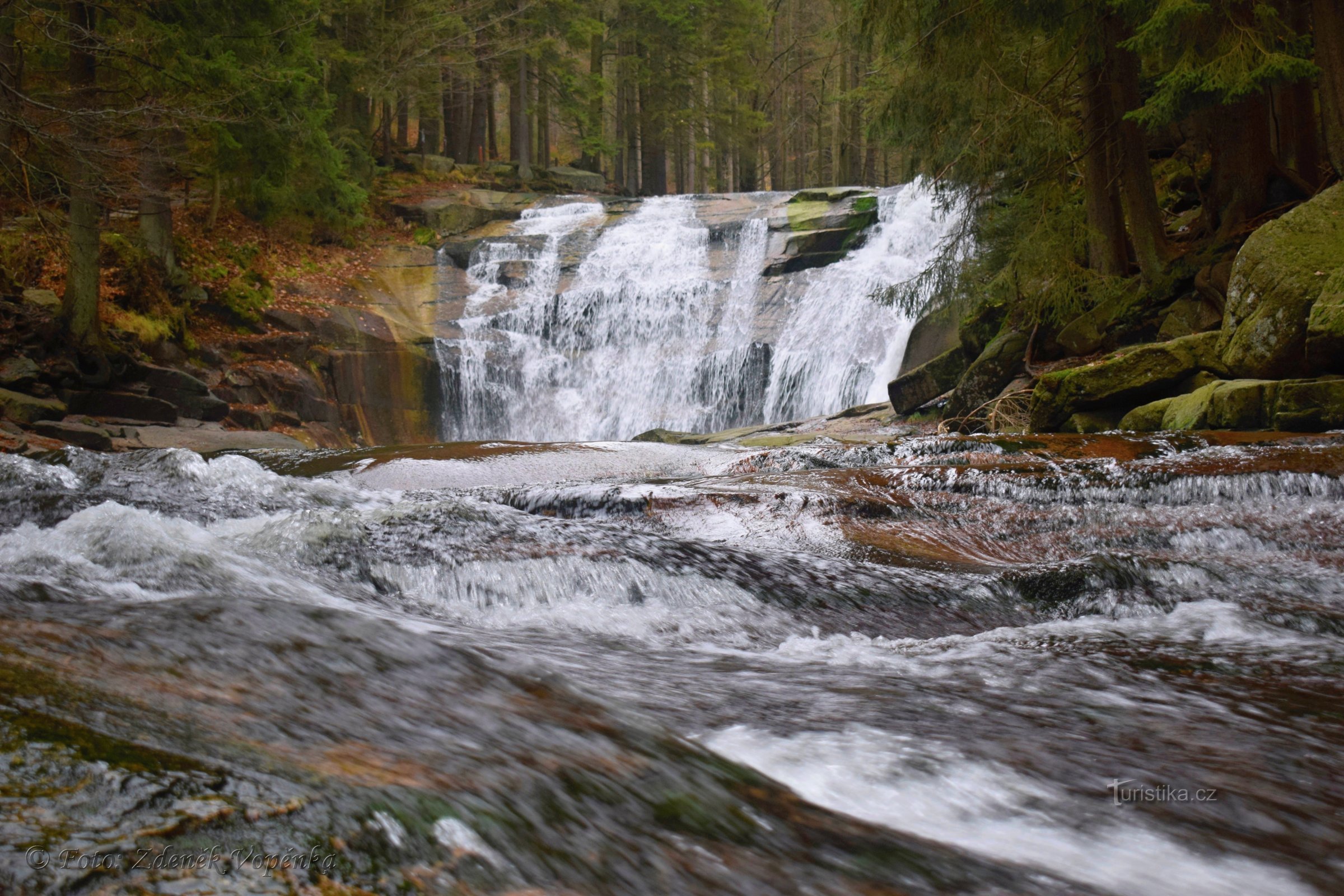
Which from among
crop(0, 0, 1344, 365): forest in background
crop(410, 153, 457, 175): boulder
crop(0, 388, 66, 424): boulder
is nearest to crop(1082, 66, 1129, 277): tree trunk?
crop(0, 0, 1344, 365): forest in background

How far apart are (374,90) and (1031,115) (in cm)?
1616

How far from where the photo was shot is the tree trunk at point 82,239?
1164 centimetres

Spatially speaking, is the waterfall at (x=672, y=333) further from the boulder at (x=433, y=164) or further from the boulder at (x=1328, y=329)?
the boulder at (x=1328, y=329)

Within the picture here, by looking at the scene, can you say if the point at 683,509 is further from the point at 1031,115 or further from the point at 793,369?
the point at 793,369

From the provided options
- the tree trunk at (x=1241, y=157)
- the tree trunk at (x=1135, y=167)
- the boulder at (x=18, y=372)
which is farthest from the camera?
the boulder at (x=18, y=372)

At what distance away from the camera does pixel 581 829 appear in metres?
1.68

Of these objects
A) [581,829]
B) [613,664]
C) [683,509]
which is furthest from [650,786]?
[683,509]

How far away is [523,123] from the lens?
28.4 meters

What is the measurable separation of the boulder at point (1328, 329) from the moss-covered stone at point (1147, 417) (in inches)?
47.3

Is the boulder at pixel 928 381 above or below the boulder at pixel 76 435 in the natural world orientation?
above

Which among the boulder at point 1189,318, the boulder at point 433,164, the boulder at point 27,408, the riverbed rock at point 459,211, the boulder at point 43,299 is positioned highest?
the boulder at point 433,164

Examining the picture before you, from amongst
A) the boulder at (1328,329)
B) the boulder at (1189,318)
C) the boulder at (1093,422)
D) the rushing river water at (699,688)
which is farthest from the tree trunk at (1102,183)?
the rushing river water at (699,688)

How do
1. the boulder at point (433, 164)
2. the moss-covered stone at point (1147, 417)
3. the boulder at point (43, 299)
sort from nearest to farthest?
the moss-covered stone at point (1147, 417) < the boulder at point (43, 299) < the boulder at point (433, 164)

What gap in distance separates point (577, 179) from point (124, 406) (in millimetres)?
20188
